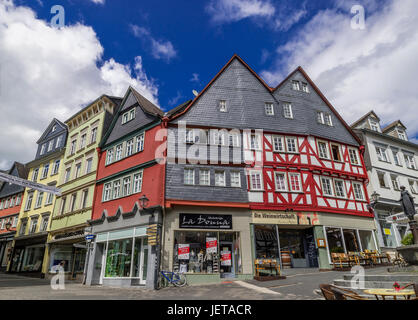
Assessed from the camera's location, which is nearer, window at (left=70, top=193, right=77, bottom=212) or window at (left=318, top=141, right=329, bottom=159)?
window at (left=318, top=141, right=329, bottom=159)

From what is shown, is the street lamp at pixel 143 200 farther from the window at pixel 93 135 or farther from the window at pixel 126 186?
the window at pixel 93 135

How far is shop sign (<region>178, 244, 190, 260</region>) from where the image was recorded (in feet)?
51.2

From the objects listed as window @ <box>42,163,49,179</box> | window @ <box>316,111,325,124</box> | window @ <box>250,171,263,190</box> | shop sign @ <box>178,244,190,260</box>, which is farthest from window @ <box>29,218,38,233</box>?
window @ <box>316,111,325,124</box>

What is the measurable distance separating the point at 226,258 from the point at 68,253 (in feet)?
50.1

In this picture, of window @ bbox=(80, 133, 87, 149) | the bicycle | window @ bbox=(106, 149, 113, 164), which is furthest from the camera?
window @ bbox=(80, 133, 87, 149)

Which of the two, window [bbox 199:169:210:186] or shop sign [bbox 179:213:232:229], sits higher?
window [bbox 199:169:210:186]

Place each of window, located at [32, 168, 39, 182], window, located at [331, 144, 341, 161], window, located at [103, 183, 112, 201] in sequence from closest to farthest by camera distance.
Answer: window, located at [103, 183, 112, 201] < window, located at [331, 144, 341, 161] < window, located at [32, 168, 39, 182]

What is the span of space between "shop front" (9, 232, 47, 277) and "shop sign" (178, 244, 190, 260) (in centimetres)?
1542

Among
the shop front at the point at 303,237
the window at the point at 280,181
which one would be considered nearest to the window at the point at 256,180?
the window at the point at 280,181

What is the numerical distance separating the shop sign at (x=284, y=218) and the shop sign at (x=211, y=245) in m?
2.73

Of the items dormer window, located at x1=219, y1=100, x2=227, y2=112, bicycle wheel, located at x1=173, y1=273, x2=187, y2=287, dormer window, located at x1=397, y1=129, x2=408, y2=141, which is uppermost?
dormer window, located at x1=397, y1=129, x2=408, y2=141

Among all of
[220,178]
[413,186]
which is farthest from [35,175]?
[413,186]

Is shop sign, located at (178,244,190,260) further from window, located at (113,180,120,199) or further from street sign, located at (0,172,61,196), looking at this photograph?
street sign, located at (0,172,61,196)
